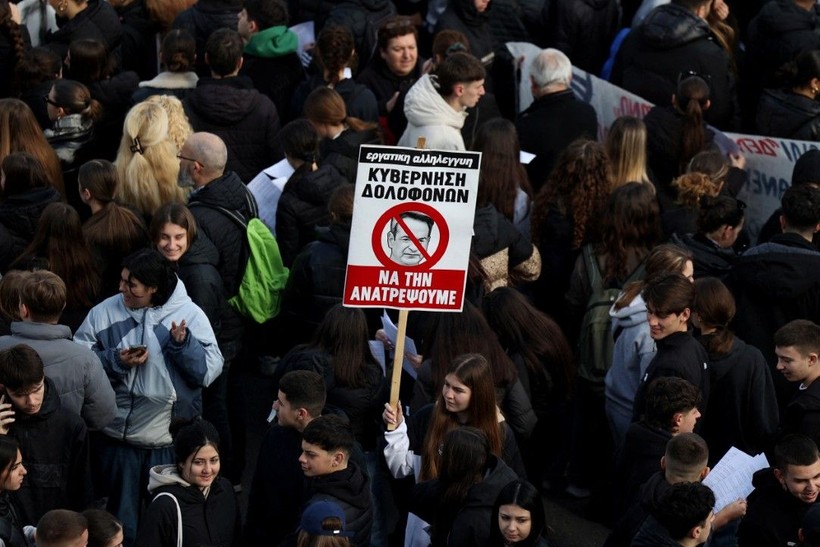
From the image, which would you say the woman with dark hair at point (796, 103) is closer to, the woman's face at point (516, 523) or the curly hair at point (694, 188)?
the curly hair at point (694, 188)

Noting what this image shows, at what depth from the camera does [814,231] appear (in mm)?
8867

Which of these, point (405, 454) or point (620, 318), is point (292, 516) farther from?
point (620, 318)

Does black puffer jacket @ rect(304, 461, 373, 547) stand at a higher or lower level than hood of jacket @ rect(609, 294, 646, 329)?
lower

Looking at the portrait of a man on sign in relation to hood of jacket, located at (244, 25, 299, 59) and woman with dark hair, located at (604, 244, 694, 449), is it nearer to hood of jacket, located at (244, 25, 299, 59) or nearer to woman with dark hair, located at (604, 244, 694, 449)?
woman with dark hair, located at (604, 244, 694, 449)

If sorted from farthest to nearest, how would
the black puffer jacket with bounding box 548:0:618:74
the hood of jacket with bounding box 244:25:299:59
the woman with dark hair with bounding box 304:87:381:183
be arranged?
the black puffer jacket with bounding box 548:0:618:74 → the hood of jacket with bounding box 244:25:299:59 → the woman with dark hair with bounding box 304:87:381:183

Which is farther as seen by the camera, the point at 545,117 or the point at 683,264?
the point at 545,117

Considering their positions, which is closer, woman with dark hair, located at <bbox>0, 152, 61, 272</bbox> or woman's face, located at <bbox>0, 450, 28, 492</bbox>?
woman's face, located at <bbox>0, 450, 28, 492</bbox>

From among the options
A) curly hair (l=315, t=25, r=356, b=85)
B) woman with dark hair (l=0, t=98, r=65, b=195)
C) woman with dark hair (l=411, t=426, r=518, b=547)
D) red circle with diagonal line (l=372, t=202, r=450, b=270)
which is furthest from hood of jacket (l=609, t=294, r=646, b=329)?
woman with dark hair (l=0, t=98, r=65, b=195)

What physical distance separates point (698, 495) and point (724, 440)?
1.97m

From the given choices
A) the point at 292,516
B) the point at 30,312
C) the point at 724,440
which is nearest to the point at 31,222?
the point at 30,312

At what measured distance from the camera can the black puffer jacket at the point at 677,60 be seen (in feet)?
37.1

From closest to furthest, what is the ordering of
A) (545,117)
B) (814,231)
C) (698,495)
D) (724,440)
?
1. (698,495)
2. (724,440)
3. (814,231)
4. (545,117)

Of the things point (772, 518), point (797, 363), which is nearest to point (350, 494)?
point (772, 518)

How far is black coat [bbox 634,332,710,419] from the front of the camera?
7.84m
